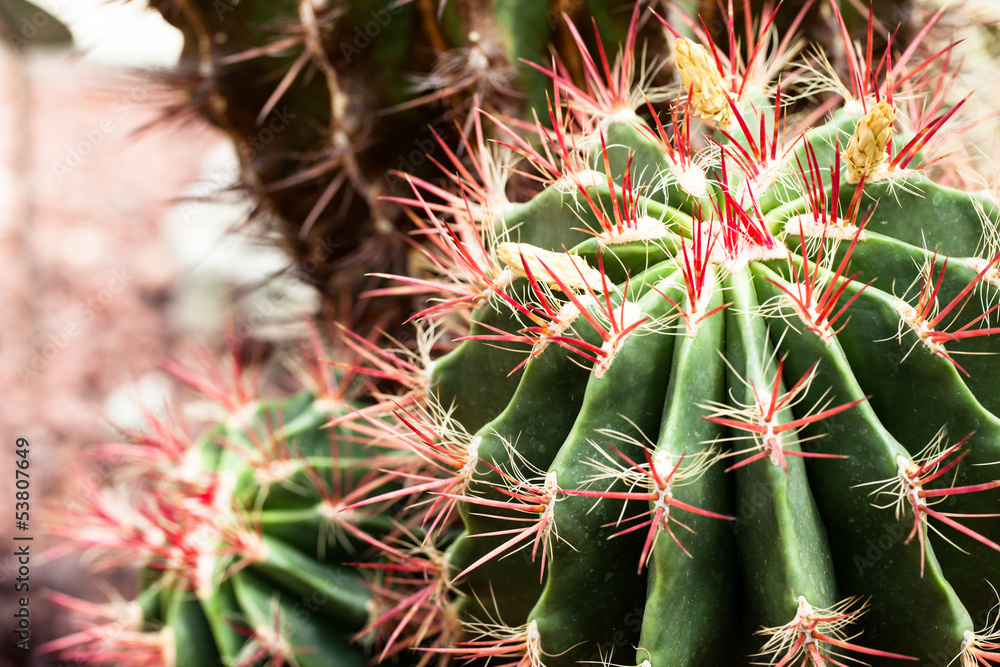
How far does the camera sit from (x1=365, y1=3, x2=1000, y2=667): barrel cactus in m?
0.76

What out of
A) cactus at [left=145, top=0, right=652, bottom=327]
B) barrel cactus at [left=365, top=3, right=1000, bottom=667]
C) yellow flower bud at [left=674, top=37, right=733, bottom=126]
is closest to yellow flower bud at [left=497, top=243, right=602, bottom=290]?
barrel cactus at [left=365, top=3, right=1000, bottom=667]

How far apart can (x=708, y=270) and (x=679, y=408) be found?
0.52 ft

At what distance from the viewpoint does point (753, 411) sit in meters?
0.74

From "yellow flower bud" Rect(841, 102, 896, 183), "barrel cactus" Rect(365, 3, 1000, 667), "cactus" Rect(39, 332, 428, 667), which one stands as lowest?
"cactus" Rect(39, 332, 428, 667)

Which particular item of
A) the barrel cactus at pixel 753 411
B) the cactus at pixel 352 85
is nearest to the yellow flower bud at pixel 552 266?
the barrel cactus at pixel 753 411

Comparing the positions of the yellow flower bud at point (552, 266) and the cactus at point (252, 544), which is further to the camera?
the cactus at point (252, 544)

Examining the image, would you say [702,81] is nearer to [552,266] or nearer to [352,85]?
[552,266]

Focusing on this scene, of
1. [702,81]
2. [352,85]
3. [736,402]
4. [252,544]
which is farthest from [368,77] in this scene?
[736,402]

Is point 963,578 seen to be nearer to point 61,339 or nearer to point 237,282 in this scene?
point 237,282

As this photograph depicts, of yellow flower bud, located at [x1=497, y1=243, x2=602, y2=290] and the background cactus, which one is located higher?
the background cactus

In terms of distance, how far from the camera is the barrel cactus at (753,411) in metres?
0.76

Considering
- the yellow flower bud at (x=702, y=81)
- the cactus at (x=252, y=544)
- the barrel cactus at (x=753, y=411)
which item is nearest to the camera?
the barrel cactus at (x=753, y=411)

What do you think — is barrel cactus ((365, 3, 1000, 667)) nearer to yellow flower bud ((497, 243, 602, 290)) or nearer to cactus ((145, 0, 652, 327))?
yellow flower bud ((497, 243, 602, 290))

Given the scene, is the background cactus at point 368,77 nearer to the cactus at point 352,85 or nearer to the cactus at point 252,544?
the cactus at point 352,85
